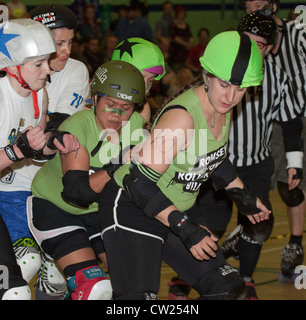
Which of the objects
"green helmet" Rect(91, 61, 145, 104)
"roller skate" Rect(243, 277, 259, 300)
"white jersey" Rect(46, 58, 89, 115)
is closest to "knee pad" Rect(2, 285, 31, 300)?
"green helmet" Rect(91, 61, 145, 104)

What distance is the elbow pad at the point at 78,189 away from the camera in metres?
3.96

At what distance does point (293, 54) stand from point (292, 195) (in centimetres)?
119

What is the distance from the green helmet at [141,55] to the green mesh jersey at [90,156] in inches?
20.5

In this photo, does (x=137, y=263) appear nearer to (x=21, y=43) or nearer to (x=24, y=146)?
(x=24, y=146)

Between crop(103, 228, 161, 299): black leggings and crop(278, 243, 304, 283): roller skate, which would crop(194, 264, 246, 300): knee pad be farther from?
crop(278, 243, 304, 283): roller skate

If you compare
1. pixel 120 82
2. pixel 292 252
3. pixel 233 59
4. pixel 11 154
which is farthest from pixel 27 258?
pixel 292 252

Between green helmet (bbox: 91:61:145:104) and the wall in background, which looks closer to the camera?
green helmet (bbox: 91:61:145:104)

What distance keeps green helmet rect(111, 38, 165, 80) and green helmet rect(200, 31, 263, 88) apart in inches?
42.9

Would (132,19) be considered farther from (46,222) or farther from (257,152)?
(46,222)

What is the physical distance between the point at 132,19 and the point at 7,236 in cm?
917

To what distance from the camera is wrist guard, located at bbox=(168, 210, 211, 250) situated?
3.55m

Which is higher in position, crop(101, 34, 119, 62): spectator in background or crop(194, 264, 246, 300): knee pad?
crop(194, 264, 246, 300): knee pad

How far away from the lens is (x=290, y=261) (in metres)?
6.00

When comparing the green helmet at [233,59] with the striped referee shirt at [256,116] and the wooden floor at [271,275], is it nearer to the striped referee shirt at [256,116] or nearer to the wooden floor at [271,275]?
the striped referee shirt at [256,116]
